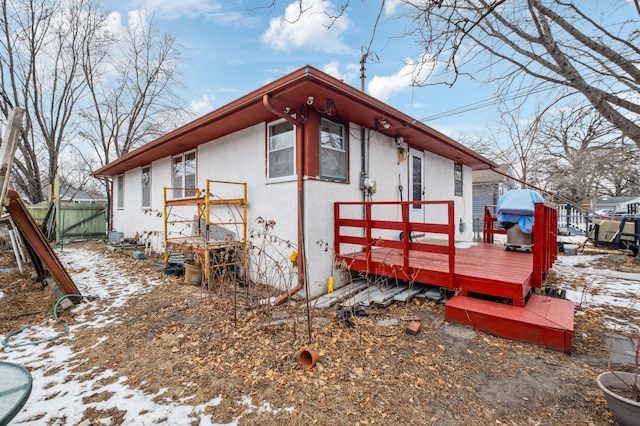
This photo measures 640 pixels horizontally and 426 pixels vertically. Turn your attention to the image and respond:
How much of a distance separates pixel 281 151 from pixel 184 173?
4.14 metres

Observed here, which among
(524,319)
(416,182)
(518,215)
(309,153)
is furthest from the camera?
(416,182)

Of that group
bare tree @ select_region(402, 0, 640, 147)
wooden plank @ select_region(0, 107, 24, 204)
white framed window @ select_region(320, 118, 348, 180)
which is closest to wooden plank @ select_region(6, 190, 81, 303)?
wooden plank @ select_region(0, 107, 24, 204)

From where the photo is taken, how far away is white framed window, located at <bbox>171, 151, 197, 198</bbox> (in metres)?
7.49

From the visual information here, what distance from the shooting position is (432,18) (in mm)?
2902

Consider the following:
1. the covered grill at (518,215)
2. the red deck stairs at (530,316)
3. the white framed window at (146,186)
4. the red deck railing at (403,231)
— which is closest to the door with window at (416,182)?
the covered grill at (518,215)

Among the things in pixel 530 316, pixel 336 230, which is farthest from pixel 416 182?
pixel 530 316

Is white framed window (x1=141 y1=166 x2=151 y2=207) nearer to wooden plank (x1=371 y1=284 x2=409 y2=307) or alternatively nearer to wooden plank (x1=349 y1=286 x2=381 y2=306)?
wooden plank (x1=349 y1=286 x2=381 y2=306)

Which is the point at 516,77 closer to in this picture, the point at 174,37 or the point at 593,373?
the point at 593,373

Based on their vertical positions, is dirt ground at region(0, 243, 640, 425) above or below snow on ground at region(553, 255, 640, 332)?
below

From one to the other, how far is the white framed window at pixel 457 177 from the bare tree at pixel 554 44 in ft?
21.2

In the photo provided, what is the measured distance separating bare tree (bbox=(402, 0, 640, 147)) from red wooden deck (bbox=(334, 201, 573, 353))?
4.71 feet

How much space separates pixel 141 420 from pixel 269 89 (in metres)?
3.82

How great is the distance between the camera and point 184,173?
7.82 m

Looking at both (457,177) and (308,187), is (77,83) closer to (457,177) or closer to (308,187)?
(308,187)
